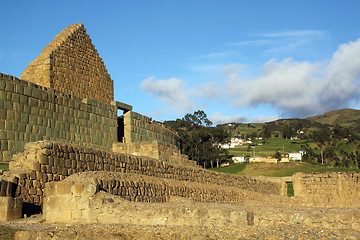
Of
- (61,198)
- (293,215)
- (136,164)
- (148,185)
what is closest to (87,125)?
Result: (136,164)

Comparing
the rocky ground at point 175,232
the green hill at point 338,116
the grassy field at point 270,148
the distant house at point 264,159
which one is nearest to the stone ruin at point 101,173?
the rocky ground at point 175,232

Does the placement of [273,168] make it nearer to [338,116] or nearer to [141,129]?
[141,129]

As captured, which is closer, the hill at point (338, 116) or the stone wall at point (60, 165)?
the stone wall at point (60, 165)

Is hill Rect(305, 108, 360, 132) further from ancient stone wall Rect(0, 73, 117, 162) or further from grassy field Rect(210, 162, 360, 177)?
ancient stone wall Rect(0, 73, 117, 162)

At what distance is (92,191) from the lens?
10.6 m

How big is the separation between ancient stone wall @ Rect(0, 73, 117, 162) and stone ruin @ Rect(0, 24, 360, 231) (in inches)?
1.4

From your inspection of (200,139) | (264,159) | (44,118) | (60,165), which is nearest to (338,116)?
(264,159)

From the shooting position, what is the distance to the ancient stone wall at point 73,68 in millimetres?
19953

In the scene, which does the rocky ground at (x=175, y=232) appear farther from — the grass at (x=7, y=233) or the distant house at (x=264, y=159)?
the distant house at (x=264, y=159)

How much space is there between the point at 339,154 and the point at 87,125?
49351mm

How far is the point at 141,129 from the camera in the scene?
23344 millimetres

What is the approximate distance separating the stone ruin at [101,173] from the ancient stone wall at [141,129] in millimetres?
51

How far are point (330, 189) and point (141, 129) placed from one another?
1050 cm

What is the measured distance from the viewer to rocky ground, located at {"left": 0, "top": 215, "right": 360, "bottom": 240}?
25.8 feet
